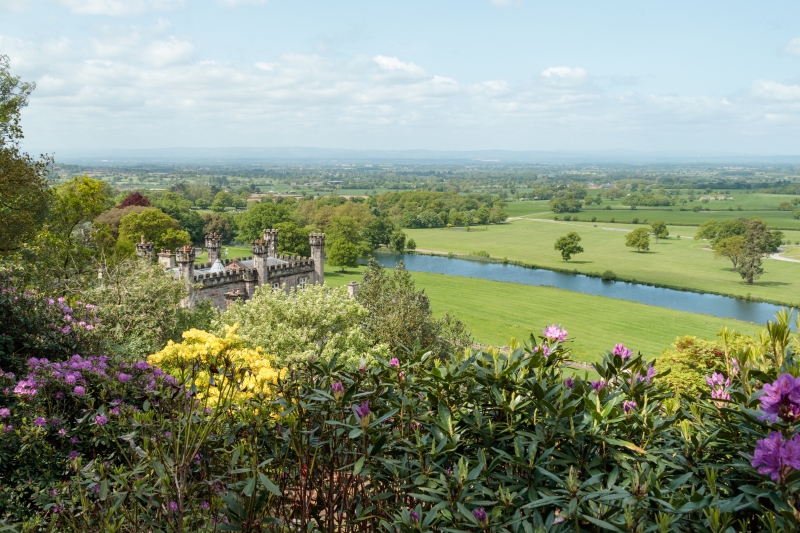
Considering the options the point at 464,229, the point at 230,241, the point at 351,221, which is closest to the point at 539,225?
the point at 464,229

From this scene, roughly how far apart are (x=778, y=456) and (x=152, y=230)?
63.7m

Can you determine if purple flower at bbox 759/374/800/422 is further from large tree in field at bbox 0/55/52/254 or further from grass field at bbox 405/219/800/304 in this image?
grass field at bbox 405/219/800/304

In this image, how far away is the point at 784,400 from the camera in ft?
9.61

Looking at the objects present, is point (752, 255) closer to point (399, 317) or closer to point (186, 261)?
point (399, 317)

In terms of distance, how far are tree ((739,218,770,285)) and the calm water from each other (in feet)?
34.7

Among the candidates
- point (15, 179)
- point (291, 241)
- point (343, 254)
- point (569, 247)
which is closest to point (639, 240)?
point (569, 247)

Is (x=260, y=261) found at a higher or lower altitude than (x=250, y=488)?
lower

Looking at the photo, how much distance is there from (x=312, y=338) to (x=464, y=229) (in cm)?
10398

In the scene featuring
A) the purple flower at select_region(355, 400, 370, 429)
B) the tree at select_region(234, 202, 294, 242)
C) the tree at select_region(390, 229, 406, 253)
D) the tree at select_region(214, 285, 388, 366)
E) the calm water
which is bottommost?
the calm water

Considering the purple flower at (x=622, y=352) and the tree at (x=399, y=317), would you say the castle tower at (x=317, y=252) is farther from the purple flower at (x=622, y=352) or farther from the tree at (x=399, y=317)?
the purple flower at (x=622, y=352)

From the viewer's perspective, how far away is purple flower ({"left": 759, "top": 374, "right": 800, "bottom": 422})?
290 centimetres

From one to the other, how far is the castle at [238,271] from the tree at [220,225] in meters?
53.9

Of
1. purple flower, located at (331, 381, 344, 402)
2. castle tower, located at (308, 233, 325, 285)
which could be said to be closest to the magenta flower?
purple flower, located at (331, 381, 344, 402)

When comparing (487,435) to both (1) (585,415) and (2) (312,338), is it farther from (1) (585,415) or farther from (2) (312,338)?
(2) (312,338)
